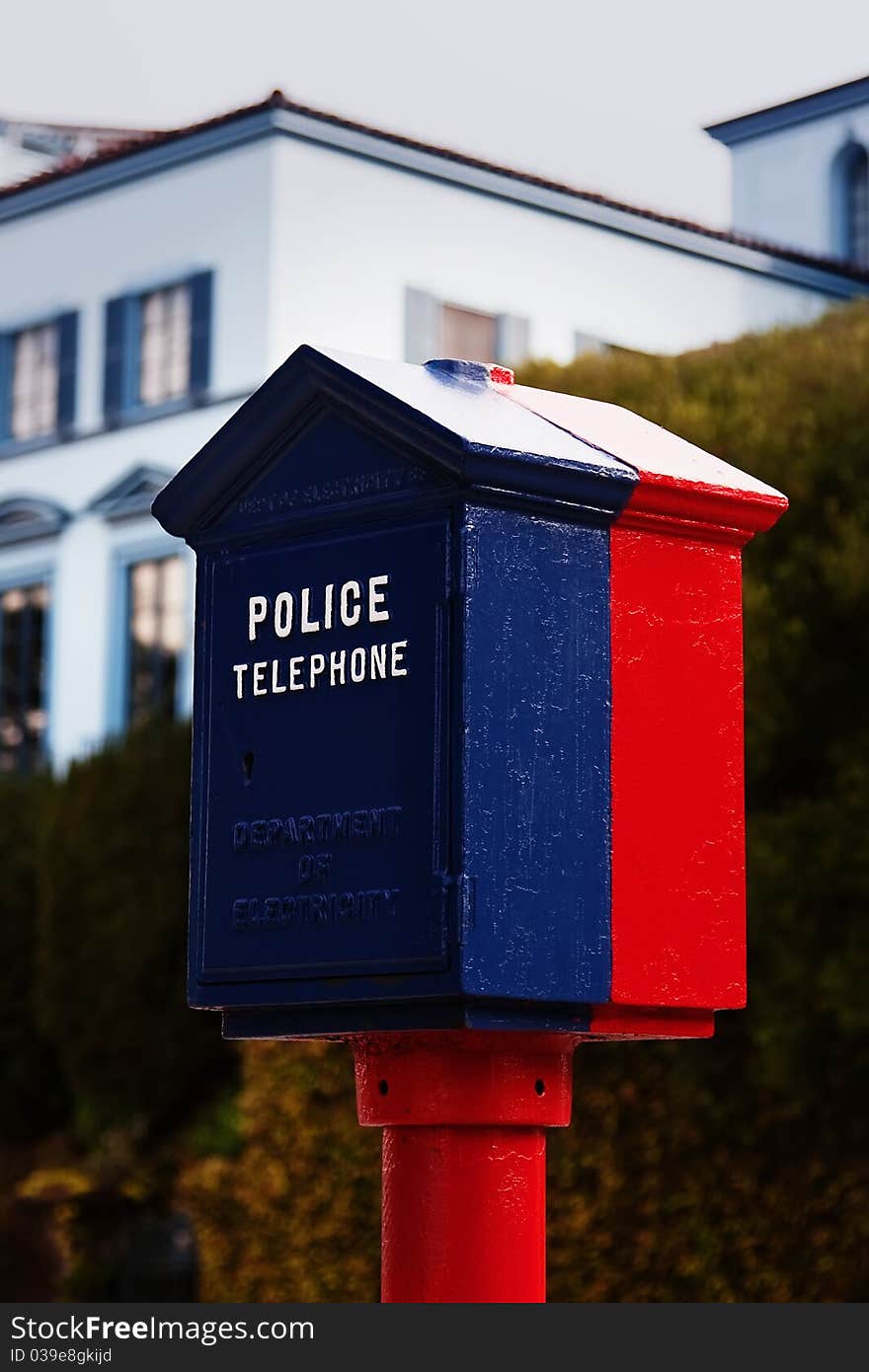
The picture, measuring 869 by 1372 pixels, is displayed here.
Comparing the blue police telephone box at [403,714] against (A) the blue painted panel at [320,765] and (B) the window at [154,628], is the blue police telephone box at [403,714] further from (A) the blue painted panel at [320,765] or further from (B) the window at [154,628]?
(B) the window at [154,628]

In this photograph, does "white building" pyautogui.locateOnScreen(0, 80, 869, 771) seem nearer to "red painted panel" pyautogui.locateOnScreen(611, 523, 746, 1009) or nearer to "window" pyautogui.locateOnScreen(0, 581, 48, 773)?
"window" pyautogui.locateOnScreen(0, 581, 48, 773)

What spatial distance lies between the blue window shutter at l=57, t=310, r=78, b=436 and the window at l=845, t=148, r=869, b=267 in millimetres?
10230

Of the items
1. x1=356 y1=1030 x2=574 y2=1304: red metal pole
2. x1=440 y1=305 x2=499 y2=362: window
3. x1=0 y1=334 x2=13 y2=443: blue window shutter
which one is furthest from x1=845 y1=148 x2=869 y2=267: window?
x1=356 y1=1030 x2=574 y2=1304: red metal pole

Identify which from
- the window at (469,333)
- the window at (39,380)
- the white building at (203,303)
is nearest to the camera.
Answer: the white building at (203,303)

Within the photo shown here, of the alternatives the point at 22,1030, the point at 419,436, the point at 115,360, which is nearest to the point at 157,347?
the point at 115,360

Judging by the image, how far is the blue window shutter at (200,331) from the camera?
2438 cm

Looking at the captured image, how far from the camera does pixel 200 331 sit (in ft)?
80.4

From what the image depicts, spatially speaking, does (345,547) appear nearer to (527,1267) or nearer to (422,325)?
(527,1267)

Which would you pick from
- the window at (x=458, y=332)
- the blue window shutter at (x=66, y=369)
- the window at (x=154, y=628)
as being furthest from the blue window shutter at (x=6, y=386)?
A: the window at (x=458, y=332)

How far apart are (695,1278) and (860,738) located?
2.98 meters

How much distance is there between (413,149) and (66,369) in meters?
4.41

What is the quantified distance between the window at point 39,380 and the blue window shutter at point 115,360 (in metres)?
0.62

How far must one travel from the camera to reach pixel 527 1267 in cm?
330

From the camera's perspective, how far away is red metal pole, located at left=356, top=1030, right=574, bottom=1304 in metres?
3.27
